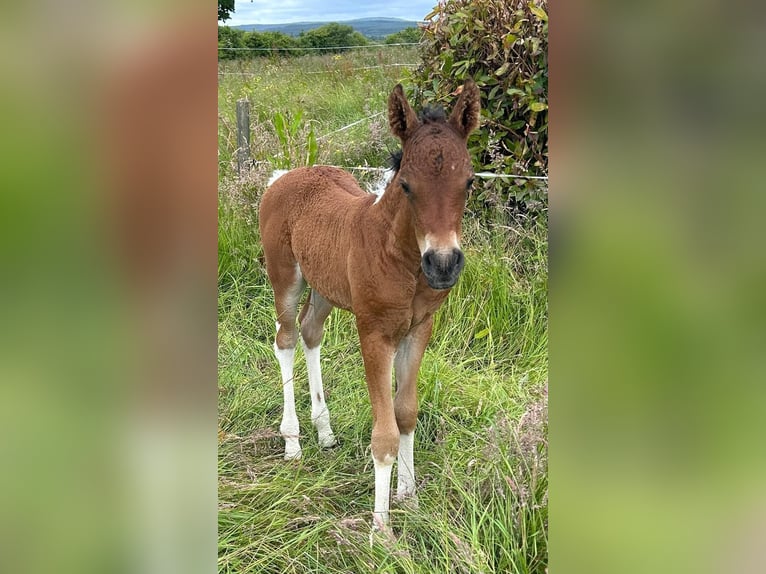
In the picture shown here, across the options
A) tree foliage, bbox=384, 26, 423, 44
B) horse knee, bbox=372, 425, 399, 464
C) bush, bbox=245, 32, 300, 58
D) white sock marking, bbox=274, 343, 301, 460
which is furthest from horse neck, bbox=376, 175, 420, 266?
bush, bbox=245, 32, 300, 58

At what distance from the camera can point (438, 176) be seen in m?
1.84

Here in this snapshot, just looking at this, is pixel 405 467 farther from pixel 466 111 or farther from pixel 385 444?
pixel 466 111

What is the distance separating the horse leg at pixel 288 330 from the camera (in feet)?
9.83

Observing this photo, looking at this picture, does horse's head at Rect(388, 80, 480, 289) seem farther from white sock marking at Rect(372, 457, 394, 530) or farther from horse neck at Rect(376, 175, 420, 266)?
white sock marking at Rect(372, 457, 394, 530)

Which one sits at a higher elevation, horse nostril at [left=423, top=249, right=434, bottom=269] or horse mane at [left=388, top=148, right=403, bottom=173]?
horse mane at [left=388, top=148, right=403, bottom=173]

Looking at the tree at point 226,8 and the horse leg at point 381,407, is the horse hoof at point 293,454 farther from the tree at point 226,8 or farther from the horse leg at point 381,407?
the tree at point 226,8

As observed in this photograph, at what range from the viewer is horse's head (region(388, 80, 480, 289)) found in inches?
71.0

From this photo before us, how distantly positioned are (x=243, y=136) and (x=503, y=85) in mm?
2444

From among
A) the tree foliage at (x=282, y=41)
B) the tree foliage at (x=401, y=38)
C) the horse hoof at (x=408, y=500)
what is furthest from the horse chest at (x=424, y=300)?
the tree foliage at (x=282, y=41)

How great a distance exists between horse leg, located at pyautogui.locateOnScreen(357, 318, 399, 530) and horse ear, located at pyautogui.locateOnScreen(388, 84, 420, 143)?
2.28 feet

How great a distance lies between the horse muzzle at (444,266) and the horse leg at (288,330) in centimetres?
130
